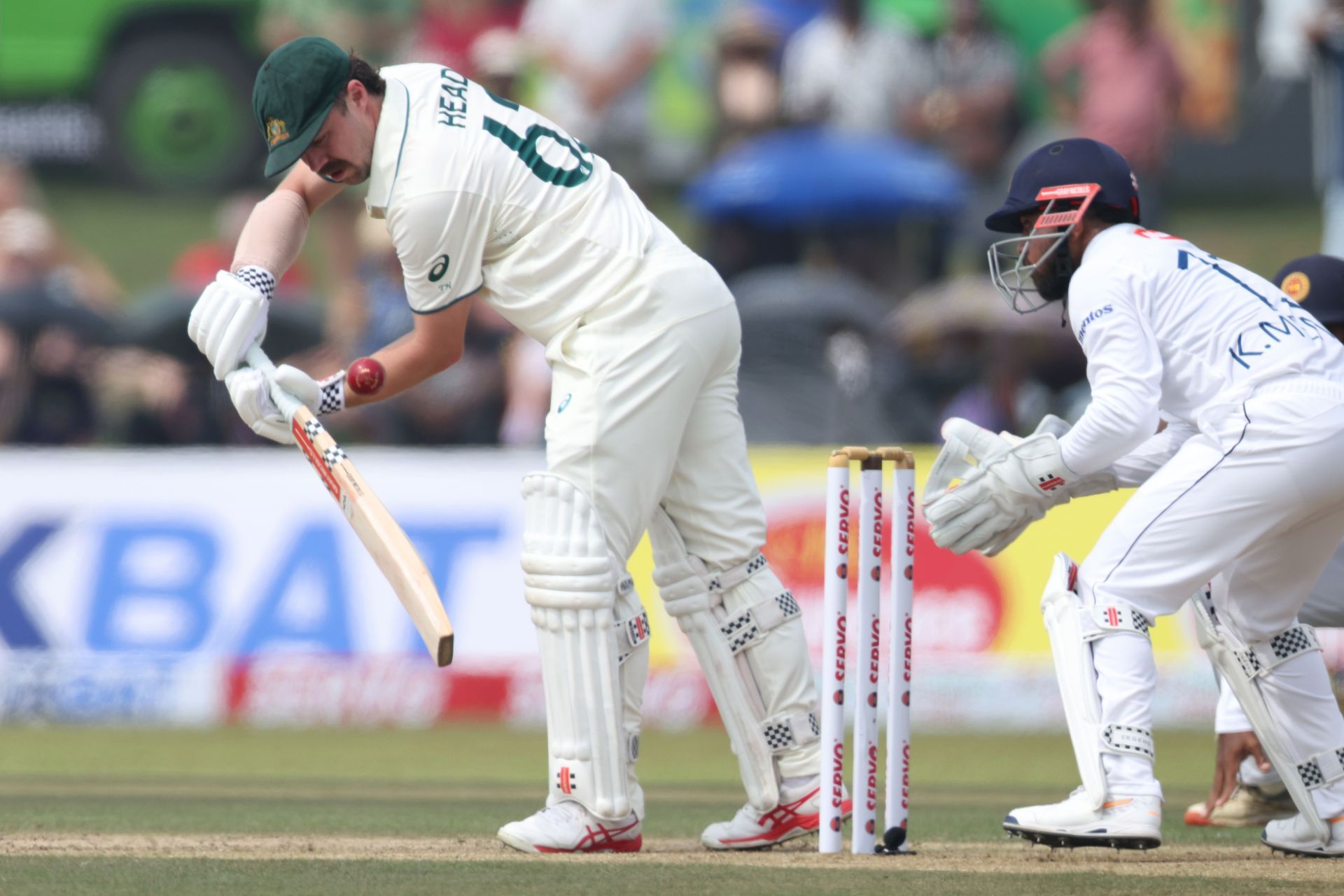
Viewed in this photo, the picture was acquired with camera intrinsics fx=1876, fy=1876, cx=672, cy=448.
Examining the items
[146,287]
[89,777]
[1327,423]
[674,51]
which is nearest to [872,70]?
[674,51]

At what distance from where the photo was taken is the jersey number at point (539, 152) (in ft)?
14.7

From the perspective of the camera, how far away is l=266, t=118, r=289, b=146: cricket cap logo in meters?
4.36

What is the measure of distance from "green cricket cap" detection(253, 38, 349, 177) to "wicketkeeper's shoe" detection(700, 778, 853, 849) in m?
1.93

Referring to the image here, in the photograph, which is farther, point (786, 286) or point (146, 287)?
point (146, 287)

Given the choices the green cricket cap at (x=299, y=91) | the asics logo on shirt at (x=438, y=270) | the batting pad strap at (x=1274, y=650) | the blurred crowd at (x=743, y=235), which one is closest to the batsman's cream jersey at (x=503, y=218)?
the asics logo on shirt at (x=438, y=270)

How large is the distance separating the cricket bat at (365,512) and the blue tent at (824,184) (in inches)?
257

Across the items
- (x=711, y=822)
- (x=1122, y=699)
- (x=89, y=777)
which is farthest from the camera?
(x=89, y=777)

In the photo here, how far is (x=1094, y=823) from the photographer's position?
4219mm

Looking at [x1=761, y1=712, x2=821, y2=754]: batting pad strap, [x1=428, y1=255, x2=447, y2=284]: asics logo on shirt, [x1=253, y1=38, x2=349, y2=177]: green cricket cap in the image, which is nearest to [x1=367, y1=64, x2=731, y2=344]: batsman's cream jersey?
[x1=428, y1=255, x2=447, y2=284]: asics logo on shirt

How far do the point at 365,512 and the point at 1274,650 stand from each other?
7.40 ft

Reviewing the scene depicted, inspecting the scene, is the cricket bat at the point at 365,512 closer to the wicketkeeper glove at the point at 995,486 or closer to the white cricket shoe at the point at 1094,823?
the wicketkeeper glove at the point at 995,486

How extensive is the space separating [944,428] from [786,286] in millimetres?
5604

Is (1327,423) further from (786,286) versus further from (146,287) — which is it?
(146,287)

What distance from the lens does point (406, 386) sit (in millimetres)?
4598
